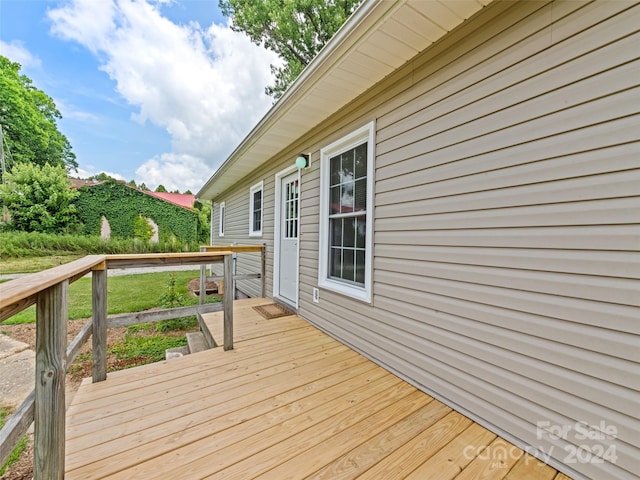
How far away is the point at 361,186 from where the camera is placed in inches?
110

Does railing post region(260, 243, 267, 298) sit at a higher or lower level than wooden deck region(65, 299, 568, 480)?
higher

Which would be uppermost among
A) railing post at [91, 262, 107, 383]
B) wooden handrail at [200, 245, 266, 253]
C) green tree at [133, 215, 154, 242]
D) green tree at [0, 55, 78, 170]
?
green tree at [0, 55, 78, 170]

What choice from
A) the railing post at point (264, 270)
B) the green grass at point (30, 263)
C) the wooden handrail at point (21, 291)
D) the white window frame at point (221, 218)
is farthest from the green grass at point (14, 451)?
the green grass at point (30, 263)

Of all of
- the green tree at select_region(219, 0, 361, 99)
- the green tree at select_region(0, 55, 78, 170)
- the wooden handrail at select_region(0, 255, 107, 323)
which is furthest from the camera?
the green tree at select_region(0, 55, 78, 170)

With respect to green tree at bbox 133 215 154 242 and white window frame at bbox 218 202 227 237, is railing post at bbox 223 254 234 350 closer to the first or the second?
white window frame at bbox 218 202 227 237

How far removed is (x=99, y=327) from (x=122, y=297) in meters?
5.18

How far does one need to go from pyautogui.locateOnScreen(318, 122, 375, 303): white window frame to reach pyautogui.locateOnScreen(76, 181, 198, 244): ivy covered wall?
15.9 metres

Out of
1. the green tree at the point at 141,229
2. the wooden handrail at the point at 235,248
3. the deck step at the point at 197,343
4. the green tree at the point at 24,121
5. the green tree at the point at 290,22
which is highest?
the green tree at the point at 24,121

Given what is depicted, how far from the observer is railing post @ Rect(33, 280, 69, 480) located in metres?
1.07

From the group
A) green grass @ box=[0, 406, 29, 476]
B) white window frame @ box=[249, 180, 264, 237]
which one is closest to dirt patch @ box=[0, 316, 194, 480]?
green grass @ box=[0, 406, 29, 476]

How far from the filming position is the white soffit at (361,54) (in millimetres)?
1641

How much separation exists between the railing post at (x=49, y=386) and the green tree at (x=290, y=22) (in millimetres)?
8375

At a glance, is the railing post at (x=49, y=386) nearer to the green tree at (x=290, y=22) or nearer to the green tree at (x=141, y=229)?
the green tree at (x=290, y=22)

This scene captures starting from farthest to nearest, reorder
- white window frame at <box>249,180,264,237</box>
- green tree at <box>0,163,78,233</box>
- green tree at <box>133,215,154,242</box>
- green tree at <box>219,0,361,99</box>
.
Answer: green tree at <box>133,215,154,242</box>
green tree at <box>0,163,78,233</box>
green tree at <box>219,0,361,99</box>
white window frame at <box>249,180,264,237</box>
